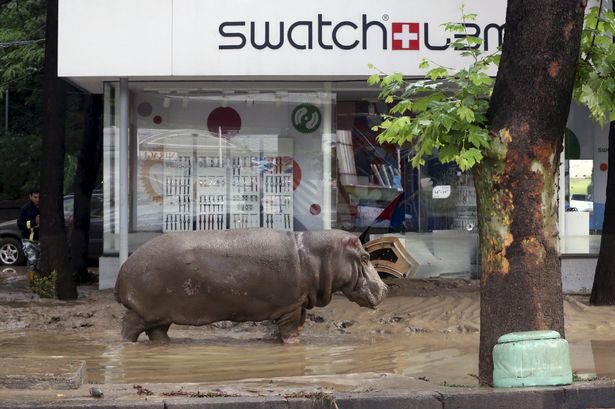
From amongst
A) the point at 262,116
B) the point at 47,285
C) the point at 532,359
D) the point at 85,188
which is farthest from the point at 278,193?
the point at 532,359

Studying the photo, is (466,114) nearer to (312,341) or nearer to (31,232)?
(312,341)

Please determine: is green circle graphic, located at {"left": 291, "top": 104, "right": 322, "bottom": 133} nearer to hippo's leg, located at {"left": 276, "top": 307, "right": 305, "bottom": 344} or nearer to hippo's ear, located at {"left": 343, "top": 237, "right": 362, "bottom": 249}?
hippo's ear, located at {"left": 343, "top": 237, "right": 362, "bottom": 249}

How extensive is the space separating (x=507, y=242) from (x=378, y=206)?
9054mm

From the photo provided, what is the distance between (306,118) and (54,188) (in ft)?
13.0

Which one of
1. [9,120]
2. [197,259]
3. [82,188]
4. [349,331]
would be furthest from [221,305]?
[9,120]

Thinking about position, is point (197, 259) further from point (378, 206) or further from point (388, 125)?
point (378, 206)

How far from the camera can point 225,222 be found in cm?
1611

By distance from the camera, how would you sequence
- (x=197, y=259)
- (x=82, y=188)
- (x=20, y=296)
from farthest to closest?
1. (x=82, y=188)
2. (x=20, y=296)
3. (x=197, y=259)

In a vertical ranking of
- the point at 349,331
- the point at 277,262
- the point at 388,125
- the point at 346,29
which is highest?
the point at 346,29

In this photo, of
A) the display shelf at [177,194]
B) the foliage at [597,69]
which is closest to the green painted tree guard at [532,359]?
the foliage at [597,69]

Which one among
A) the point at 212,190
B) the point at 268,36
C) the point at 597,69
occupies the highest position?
the point at 268,36

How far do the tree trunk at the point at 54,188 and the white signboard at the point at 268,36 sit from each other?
1.30 meters

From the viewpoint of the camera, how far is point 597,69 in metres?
8.30

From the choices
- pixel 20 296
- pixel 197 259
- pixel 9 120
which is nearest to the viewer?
pixel 197 259
